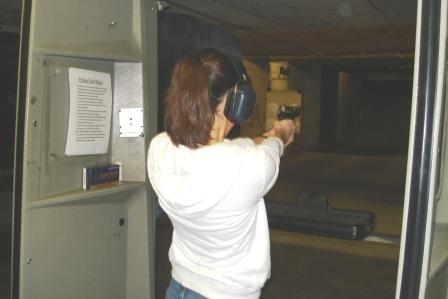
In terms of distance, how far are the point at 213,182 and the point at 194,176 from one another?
0.21 feet

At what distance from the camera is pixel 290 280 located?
12.3 ft

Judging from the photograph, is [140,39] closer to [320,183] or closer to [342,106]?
[320,183]

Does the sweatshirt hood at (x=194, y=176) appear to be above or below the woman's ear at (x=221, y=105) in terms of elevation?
below

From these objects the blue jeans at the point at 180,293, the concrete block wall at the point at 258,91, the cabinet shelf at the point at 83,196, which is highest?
the concrete block wall at the point at 258,91

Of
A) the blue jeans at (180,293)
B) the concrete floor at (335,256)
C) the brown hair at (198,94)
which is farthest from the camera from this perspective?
the concrete floor at (335,256)

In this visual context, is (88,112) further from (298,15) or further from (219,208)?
(298,15)

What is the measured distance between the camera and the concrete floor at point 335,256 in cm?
355

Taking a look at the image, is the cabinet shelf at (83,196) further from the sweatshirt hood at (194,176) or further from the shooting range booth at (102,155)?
the sweatshirt hood at (194,176)

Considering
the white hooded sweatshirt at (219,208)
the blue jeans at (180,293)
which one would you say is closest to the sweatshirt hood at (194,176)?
the white hooded sweatshirt at (219,208)

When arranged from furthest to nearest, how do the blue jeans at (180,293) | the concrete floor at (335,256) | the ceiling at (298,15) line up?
the concrete floor at (335,256) → the ceiling at (298,15) → the blue jeans at (180,293)

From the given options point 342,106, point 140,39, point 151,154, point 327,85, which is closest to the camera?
point 151,154

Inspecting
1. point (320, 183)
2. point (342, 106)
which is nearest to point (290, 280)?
point (320, 183)

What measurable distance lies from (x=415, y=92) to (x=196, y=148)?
1.86 ft

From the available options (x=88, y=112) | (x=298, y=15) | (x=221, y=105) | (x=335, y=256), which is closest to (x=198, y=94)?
(x=221, y=105)
